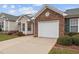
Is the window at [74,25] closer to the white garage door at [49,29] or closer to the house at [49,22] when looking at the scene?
the house at [49,22]

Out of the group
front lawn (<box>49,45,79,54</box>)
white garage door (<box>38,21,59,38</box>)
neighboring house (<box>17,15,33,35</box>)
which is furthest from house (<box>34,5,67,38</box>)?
front lawn (<box>49,45,79,54</box>)

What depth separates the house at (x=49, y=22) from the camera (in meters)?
15.8

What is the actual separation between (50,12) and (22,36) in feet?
12.3

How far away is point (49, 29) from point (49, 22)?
1104mm

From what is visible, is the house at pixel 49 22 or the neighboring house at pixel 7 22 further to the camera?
the neighboring house at pixel 7 22

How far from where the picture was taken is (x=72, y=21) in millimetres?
19375

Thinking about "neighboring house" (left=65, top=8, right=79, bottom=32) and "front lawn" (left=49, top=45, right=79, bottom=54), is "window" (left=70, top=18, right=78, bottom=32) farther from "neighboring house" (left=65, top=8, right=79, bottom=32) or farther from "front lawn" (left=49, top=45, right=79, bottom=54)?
"front lawn" (left=49, top=45, right=79, bottom=54)

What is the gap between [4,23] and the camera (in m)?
19.8

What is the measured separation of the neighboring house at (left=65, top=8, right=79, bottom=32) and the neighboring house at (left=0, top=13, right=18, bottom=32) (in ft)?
19.2

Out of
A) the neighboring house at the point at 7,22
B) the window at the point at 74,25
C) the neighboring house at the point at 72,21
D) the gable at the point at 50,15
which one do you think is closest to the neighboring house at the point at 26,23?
the neighboring house at the point at 7,22

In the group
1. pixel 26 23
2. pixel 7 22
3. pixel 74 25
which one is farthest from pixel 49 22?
pixel 7 22

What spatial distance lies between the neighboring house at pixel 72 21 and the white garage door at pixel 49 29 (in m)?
2.62
